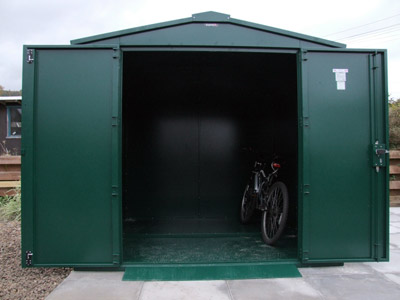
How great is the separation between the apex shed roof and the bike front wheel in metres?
1.70

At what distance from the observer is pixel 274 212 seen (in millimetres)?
3852

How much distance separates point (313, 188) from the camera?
3.04 m

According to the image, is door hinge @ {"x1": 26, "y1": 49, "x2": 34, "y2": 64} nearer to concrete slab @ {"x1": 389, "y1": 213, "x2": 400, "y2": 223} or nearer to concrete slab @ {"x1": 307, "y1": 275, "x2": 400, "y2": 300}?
concrete slab @ {"x1": 307, "y1": 275, "x2": 400, "y2": 300}

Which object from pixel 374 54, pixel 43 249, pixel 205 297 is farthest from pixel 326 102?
pixel 43 249

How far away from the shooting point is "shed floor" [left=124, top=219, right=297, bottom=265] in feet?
10.8

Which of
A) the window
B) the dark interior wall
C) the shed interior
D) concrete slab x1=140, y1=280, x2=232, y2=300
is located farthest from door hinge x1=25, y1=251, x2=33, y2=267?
the window

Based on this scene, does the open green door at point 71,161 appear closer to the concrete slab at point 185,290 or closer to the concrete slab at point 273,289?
the concrete slab at point 185,290

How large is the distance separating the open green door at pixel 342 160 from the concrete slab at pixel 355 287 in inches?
7.5

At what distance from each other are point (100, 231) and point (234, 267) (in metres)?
1.36

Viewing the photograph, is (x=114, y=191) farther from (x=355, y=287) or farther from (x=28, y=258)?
(x=355, y=287)

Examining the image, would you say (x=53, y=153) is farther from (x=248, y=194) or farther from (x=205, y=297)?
(x=248, y=194)

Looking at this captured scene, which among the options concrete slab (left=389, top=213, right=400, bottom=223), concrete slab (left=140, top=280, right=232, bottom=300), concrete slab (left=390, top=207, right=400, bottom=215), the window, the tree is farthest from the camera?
the window

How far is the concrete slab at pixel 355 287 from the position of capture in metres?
2.59

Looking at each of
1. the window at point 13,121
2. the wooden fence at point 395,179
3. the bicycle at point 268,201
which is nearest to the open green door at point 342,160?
the bicycle at point 268,201
